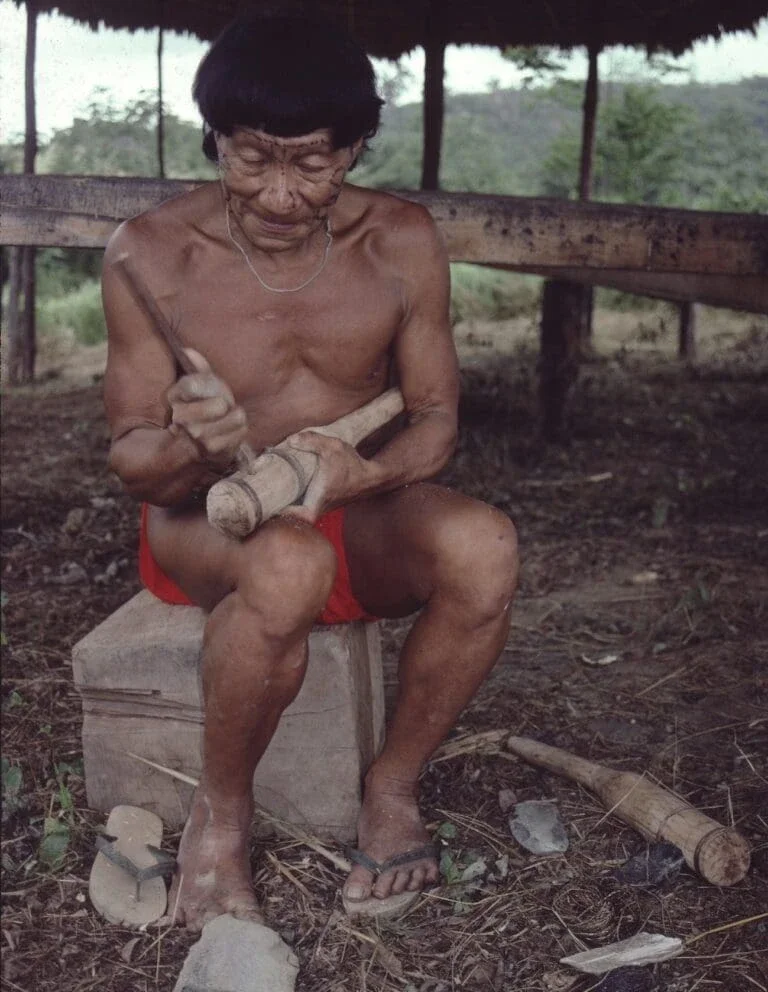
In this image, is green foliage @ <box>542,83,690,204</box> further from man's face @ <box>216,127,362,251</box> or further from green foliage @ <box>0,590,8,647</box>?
man's face @ <box>216,127,362,251</box>

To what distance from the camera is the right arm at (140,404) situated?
2.05m

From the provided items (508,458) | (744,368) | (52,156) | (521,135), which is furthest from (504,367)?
(521,135)

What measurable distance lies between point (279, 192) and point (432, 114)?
4679 mm

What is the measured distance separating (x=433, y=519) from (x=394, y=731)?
0.46 m

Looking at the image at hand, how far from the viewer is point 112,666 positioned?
7.68ft

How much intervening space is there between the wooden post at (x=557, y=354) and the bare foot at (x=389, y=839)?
3.58m

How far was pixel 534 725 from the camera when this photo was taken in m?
2.79

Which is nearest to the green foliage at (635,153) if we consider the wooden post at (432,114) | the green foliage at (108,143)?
the green foliage at (108,143)

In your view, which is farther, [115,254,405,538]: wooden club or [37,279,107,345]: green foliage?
[37,279,107,345]: green foliage

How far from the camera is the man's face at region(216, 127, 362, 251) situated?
2.08 meters

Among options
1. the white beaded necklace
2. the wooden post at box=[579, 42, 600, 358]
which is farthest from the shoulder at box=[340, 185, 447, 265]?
the wooden post at box=[579, 42, 600, 358]

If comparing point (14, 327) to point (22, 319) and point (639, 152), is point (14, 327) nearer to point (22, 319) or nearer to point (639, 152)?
point (22, 319)

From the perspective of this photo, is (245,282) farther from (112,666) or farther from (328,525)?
(112,666)

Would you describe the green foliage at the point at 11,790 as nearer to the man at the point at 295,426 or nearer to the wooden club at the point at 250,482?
the man at the point at 295,426
